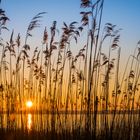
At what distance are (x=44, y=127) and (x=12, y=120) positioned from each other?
632mm

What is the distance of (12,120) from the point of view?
566cm

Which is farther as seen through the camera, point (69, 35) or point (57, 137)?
point (69, 35)

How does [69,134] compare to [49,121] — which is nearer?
[69,134]

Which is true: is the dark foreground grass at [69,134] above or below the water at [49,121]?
below

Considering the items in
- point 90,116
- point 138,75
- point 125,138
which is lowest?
point 125,138

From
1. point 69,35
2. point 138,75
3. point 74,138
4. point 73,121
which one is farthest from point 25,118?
point 138,75

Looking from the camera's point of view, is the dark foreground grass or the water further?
the water

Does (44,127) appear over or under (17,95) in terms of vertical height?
under

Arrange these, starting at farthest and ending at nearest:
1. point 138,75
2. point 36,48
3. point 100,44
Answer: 1. point 36,48
2. point 138,75
3. point 100,44

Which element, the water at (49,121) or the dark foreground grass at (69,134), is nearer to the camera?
the dark foreground grass at (69,134)

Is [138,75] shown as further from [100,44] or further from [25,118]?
[25,118]

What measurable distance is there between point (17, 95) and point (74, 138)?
4.93 feet

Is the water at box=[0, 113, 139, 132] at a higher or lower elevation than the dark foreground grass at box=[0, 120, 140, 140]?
higher

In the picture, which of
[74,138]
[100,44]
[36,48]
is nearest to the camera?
[100,44]
